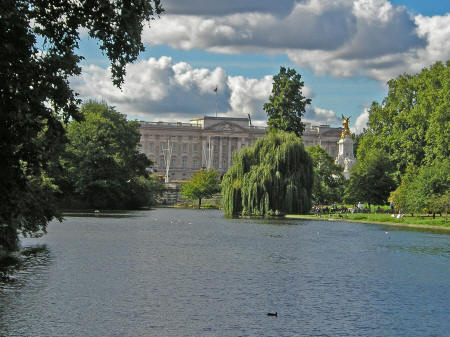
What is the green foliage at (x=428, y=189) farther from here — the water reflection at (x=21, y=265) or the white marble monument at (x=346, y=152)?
the white marble monument at (x=346, y=152)

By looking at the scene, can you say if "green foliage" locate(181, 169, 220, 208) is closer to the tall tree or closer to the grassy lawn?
the grassy lawn

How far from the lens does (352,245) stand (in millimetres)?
35531

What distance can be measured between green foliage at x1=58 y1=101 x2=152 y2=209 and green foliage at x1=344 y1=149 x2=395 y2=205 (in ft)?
79.2

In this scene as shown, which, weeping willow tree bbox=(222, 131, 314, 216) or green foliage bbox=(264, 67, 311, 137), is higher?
green foliage bbox=(264, 67, 311, 137)

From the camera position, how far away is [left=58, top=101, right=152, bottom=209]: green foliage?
76.6m

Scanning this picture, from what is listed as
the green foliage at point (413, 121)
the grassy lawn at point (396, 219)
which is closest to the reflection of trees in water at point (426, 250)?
the grassy lawn at point (396, 219)

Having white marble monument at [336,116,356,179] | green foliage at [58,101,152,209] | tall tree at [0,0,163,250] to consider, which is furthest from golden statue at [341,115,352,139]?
tall tree at [0,0,163,250]

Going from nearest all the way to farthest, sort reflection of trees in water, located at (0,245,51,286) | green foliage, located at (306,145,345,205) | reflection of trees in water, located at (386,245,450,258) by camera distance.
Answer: reflection of trees in water, located at (0,245,51,286) → reflection of trees in water, located at (386,245,450,258) → green foliage, located at (306,145,345,205)

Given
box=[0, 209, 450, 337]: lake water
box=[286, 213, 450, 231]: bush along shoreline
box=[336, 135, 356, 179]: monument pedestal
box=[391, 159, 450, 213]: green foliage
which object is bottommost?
box=[0, 209, 450, 337]: lake water

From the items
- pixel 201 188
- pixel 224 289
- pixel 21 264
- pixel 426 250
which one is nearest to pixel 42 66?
pixel 224 289

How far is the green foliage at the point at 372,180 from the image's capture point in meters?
75.0

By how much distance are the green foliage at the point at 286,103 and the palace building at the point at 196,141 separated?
100m

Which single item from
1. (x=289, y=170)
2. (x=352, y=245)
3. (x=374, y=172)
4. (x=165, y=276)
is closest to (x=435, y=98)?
(x=374, y=172)

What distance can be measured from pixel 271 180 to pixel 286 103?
2259 cm
